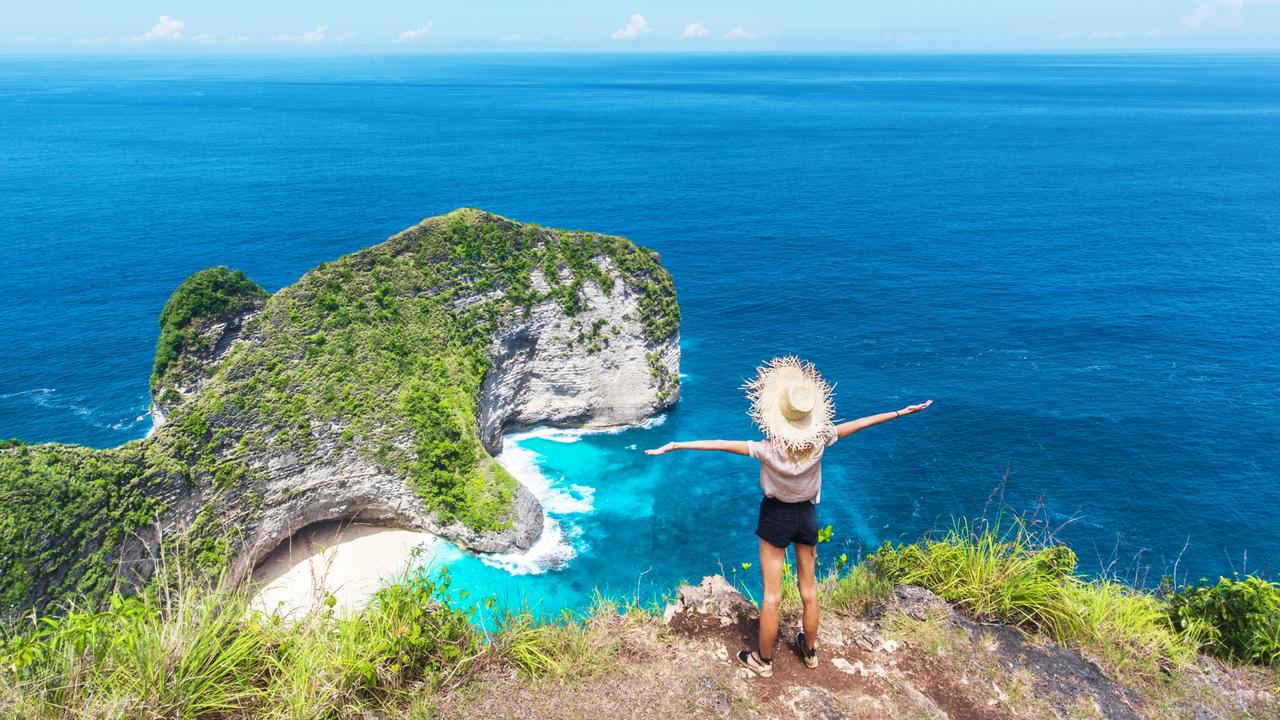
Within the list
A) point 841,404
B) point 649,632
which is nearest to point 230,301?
point 841,404

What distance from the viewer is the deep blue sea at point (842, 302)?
132 feet

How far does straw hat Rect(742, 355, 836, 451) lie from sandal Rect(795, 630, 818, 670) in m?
2.96

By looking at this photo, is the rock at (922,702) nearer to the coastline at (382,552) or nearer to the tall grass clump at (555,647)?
the tall grass clump at (555,647)

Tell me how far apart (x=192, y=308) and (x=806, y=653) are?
47.2m

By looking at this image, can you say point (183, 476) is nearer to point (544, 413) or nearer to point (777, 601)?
point (544, 413)

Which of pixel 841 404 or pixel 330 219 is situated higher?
pixel 330 219

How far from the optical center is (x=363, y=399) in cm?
3834

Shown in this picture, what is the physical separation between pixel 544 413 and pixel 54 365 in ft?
130

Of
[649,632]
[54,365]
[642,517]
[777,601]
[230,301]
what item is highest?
[777,601]

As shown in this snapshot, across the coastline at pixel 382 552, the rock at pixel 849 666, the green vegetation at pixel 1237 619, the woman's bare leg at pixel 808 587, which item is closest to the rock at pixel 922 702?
the rock at pixel 849 666

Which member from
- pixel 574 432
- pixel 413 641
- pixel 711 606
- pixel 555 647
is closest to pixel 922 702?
pixel 711 606

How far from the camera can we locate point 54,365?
56156mm

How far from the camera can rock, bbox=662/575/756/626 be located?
10.8m

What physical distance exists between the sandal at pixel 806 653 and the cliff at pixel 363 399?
2153cm
